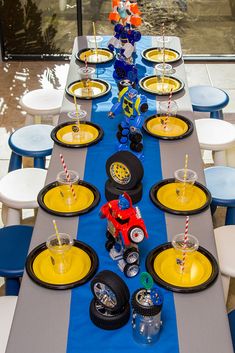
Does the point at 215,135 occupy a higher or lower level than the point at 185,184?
lower

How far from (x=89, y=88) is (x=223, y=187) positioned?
1.02 metres

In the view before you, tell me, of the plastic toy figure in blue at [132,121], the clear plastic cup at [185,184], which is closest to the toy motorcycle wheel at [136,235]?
the clear plastic cup at [185,184]

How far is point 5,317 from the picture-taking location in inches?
100

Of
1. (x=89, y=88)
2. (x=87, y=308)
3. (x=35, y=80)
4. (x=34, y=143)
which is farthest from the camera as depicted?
(x=35, y=80)

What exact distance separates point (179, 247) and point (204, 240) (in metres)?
0.21

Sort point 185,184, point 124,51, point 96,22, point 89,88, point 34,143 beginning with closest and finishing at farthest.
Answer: point 185,184
point 124,51
point 89,88
point 34,143
point 96,22

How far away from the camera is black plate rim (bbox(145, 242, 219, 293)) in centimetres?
217

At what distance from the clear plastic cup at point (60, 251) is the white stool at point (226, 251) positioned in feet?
2.81

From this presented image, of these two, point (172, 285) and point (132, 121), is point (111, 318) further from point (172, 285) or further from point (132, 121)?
point (132, 121)

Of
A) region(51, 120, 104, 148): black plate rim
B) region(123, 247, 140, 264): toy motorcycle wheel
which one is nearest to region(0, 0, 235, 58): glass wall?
region(51, 120, 104, 148): black plate rim

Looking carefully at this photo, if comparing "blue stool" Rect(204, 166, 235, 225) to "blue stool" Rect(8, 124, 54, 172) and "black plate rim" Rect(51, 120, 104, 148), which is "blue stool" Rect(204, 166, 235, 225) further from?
"blue stool" Rect(8, 124, 54, 172)

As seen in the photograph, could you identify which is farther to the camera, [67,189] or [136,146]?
[136,146]

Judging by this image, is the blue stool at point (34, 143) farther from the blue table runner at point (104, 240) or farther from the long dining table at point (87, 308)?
the long dining table at point (87, 308)

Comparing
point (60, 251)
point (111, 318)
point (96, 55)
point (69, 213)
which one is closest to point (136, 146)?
point (69, 213)
